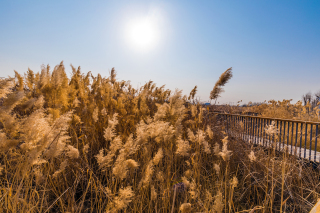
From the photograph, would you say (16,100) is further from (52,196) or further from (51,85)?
(52,196)

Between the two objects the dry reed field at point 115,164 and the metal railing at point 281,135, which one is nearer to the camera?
the dry reed field at point 115,164

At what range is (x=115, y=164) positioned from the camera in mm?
1162

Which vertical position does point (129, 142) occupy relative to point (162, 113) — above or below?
below

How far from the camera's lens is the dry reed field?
1.06m

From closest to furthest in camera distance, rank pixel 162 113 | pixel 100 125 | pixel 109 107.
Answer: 1. pixel 162 113
2. pixel 100 125
3. pixel 109 107

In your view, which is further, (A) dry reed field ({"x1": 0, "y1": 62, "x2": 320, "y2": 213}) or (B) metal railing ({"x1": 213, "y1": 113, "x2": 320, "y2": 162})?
(B) metal railing ({"x1": 213, "y1": 113, "x2": 320, "y2": 162})

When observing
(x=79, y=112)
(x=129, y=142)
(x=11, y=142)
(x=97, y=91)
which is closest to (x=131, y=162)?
(x=129, y=142)

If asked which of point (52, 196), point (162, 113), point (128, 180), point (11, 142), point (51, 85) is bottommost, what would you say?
point (52, 196)

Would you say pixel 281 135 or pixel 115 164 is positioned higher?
pixel 115 164

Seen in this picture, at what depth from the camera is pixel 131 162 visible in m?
1.12

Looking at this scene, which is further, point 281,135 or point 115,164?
point 281,135

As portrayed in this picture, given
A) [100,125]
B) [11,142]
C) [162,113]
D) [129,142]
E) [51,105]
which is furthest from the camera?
[100,125]

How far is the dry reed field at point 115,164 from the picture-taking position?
1.06m

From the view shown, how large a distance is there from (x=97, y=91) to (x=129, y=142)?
2.84 m
